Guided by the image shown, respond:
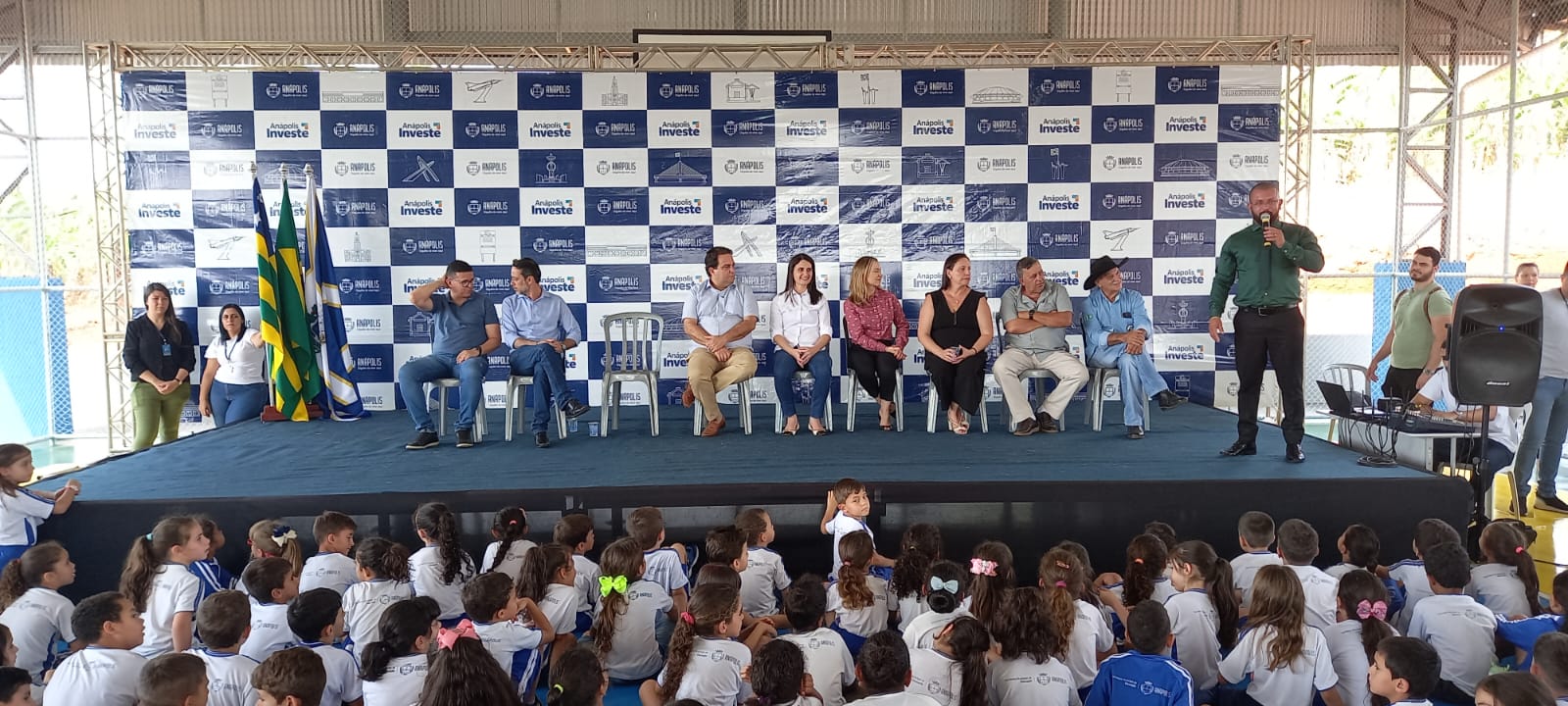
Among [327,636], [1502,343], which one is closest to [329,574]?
[327,636]

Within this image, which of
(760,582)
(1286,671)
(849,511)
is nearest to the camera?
(1286,671)

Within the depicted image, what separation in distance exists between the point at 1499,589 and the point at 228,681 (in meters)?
3.47

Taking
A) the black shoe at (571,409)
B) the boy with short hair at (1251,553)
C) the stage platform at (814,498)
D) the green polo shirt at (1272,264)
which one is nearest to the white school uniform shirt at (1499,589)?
the boy with short hair at (1251,553)

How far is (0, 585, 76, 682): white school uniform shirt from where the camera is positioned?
9.12 ft

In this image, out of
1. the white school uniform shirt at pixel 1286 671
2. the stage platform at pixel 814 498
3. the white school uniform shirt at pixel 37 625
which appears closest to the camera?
the white school uniform shirt at pixel 1286 671

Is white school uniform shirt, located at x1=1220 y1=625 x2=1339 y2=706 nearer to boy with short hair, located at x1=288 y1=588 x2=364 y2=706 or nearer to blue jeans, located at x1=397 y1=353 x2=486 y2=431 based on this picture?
boy with short hair, located at x1=288 y1=588 x2=364 y2=706

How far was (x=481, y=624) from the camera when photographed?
99.7 inches

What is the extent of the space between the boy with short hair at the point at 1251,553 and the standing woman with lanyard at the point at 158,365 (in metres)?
5.71

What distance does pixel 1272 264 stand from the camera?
4375 millimetres

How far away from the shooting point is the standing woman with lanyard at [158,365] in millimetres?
5816

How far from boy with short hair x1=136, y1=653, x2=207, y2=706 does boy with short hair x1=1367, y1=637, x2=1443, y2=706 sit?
97.6 inches

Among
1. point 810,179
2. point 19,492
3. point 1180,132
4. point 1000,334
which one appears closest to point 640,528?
point 19,492

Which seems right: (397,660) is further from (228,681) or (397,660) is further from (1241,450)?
(1241,450)

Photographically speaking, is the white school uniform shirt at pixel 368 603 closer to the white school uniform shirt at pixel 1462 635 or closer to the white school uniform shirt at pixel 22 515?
the white school uniform shirt at pixel 22 515
